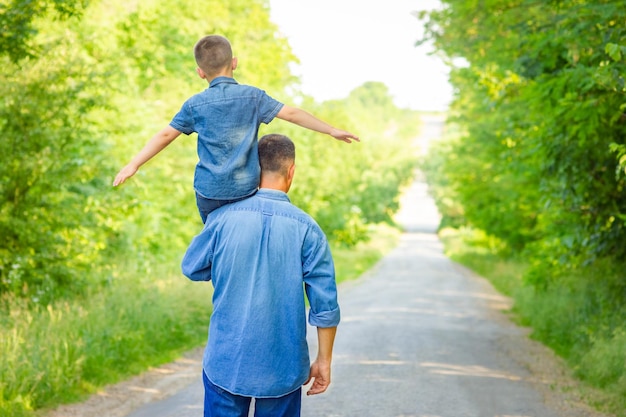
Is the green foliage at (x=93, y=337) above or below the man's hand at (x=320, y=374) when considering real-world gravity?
below

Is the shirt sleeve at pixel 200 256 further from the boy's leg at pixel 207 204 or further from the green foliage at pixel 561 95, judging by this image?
the green foliage at pixel 561 95

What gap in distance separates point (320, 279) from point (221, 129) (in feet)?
2.83

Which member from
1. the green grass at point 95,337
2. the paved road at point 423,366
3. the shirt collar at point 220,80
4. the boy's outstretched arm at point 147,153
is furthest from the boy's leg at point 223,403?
the green grass at point 95,337

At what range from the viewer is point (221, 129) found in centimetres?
366

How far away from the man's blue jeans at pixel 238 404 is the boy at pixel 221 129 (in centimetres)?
86

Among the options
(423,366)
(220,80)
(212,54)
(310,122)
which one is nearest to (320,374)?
(310,122)

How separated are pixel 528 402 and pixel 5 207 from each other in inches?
279

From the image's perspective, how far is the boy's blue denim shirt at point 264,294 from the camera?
339 cm

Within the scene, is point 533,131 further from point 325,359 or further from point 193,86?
point 193,86

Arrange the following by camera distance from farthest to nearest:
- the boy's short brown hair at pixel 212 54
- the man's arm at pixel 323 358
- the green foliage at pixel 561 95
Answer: the green foliage at pixel 561 95
the boy's short brown hair at pixel 212 54
the man's arm at pixel 323 358

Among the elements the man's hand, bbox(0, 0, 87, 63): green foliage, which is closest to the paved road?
the man's hand

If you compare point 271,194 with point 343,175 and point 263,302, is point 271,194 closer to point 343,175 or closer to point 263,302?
point 263,302

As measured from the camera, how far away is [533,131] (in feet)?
38.2

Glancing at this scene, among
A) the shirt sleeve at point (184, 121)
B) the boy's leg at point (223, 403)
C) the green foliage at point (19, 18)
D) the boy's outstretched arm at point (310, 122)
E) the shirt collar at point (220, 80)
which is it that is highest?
the green foliage at point (19, 18)
